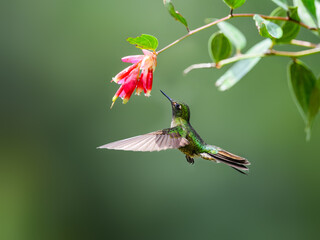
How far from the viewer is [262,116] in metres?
4.57

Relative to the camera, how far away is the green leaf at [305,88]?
1497 mm

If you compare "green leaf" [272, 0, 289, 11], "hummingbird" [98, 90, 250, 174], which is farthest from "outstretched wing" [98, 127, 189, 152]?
"green leaf" [272, 0, 289, 11]

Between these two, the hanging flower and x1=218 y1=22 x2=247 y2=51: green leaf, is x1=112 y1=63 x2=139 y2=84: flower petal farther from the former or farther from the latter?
x1=218 y1=22 x2=247 y2=51: green leaf

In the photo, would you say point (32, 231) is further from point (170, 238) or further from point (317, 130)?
point (317, 130)

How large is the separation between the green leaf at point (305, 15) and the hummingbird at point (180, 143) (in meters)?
0.49

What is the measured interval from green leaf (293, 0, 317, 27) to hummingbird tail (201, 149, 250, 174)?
1.68ft

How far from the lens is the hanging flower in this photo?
1.24m

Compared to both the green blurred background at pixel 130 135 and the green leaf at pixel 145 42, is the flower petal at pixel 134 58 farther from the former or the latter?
the green blurred background at pixel 130 135

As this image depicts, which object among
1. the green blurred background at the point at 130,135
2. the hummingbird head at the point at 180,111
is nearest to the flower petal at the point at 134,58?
the hummingbird head at the point at 180,111

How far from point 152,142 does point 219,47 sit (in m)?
0.53

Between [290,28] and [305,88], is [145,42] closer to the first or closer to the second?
[290,28]

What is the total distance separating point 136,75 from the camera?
4.12 feet

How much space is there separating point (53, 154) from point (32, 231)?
3.18 feet

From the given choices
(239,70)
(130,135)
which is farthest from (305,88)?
(130,135)
